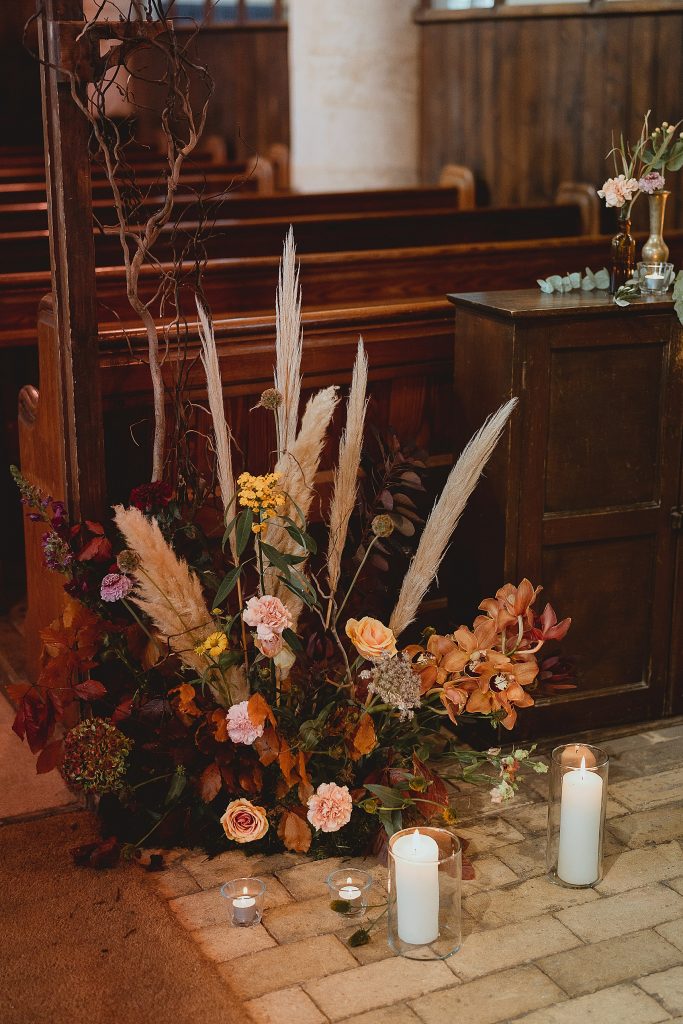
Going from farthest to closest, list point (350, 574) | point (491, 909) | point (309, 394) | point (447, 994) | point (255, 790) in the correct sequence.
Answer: point (309, 394)
point (350, 574)
point (255, 790)
point (491, 909)
point (447, 994)

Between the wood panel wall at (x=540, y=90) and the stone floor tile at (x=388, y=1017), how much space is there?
3373mm

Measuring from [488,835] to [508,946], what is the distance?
15.7 inches

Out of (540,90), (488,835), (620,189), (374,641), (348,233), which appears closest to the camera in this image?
(374,641)

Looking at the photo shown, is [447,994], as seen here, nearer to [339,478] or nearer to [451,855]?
[451,855]

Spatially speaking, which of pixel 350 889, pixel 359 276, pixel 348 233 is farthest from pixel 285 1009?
pixel 348 233

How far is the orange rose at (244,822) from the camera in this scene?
2.46 meters

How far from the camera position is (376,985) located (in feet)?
7.11

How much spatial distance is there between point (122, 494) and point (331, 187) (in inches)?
148

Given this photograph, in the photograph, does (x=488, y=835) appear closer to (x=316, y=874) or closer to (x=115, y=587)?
(x=316, y=874)

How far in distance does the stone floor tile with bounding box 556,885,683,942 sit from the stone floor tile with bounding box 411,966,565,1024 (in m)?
0.17

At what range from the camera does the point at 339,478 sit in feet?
8.20

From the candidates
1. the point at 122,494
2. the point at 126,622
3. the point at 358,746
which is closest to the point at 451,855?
the point at 358,746

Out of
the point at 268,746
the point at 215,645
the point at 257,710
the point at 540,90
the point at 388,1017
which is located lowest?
the point at 388,1017

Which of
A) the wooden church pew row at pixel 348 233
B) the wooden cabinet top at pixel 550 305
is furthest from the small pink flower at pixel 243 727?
the wooden church pew row at pixel 348 233
